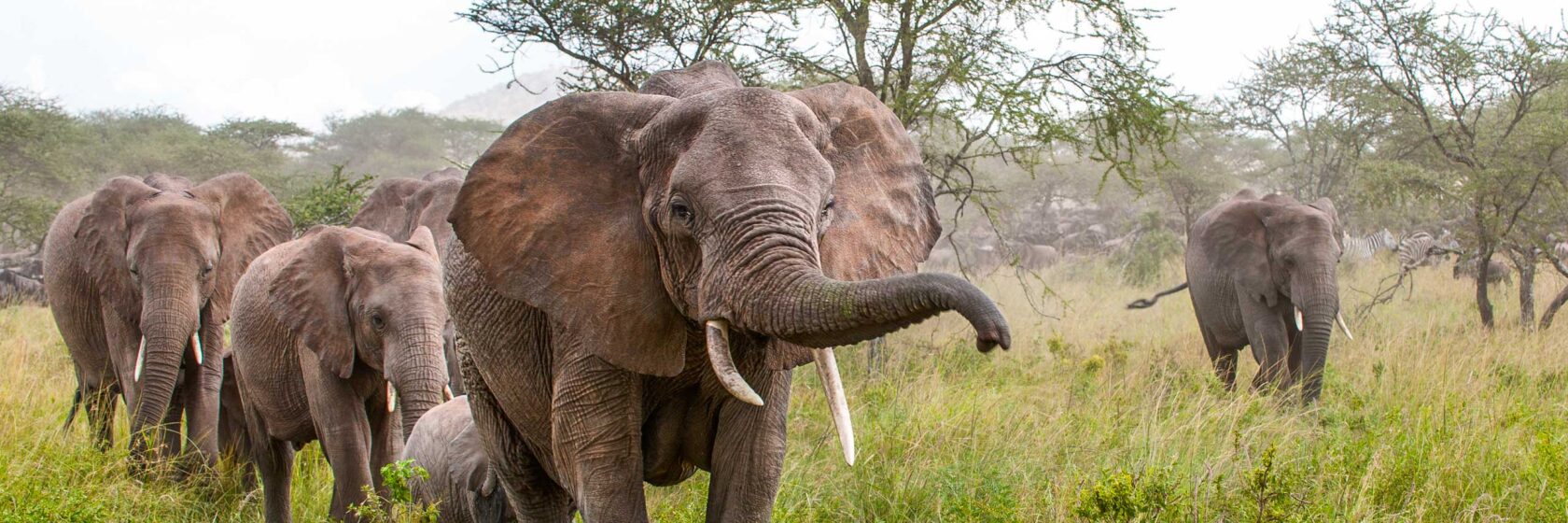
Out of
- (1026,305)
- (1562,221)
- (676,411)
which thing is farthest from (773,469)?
(1026,305)

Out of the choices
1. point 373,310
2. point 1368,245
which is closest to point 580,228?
point 373,310

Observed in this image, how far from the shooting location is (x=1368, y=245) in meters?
24.5

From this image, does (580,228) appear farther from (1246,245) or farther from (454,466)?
(1246,245)

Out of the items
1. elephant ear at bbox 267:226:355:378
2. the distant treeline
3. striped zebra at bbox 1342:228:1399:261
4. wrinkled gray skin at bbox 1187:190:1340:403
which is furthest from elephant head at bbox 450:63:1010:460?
striped zebra at bbox 1342:228:1399:261

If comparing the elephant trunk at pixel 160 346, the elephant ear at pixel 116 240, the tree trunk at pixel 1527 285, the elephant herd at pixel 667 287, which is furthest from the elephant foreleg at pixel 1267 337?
the elephant ear at pixel 116 240

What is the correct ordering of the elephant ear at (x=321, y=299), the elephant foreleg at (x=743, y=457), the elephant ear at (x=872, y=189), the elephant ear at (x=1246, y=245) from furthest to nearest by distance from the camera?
the elephant ear at (x=1246, y=245)
the elephant ear at (x=321, y=299)
the elephant foreleg at (x=743, y=457)
the elephant ear at (x=872, y=189)

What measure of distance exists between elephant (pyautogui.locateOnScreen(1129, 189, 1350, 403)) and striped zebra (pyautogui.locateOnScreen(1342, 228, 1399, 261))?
1305cm

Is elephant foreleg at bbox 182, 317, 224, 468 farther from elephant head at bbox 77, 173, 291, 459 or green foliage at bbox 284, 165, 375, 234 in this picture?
green foliage at bbox 284, 165, 375, 234

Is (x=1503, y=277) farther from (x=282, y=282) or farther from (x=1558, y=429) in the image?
(x=282, y=282)

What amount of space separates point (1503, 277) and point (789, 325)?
14.7m

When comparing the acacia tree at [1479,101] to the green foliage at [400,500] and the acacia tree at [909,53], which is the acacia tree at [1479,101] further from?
the green foliage at [400,500]

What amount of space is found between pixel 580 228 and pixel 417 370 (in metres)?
2.44

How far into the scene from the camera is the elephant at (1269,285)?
8.25 metres

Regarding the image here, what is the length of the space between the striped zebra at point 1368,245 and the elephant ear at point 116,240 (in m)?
18.9
